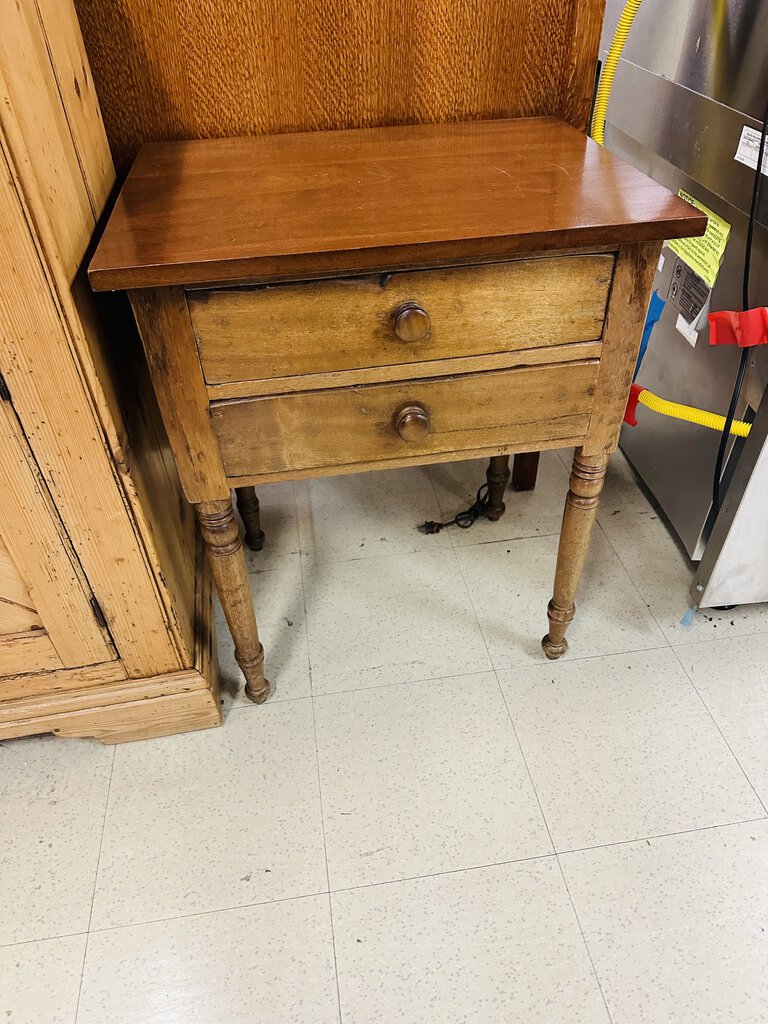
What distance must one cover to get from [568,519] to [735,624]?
1.53ft

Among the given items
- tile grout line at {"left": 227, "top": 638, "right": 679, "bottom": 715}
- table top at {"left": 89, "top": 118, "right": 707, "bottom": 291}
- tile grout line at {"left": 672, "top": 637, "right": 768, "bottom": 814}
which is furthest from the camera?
tile grout line at {"left": 227, "top": 638, "right": 679, "bottom": 715}

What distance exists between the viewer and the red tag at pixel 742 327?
949 millimetres

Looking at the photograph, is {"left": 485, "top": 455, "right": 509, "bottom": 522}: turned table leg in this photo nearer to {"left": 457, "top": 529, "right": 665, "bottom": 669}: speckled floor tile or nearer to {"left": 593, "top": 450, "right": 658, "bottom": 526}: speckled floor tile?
{"left": 457, "top": 529, "right": 665, "bottom": 669}: speckled floor tile

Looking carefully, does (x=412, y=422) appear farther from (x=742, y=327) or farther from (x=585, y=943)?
(x=585, y=943)

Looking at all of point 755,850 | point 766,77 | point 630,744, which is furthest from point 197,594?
point 766,77

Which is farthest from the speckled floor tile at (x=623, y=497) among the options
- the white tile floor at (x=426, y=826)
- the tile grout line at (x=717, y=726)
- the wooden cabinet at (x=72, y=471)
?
the wooden cabinet at (x=72, y=471)

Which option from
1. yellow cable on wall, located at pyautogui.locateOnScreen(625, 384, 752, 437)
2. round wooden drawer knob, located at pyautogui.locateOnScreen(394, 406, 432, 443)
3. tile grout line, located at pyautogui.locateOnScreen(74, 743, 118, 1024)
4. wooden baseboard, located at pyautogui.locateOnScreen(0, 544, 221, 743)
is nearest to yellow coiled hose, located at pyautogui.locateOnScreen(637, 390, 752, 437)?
yellow cable on wall, located at pyautogui.locateOnScreen(625, 384, 752, 437)

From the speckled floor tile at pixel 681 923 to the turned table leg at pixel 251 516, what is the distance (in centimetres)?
78

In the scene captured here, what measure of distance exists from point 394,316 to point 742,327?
52 cm

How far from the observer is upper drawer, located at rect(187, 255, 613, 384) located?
727 mm

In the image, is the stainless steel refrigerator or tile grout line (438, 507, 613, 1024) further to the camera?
the stainless steel refrigerator

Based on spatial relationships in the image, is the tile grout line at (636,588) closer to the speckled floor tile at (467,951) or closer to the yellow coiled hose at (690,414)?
the yellow coiled hose at (690,414)

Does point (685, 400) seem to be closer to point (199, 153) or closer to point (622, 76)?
point (622, 76)

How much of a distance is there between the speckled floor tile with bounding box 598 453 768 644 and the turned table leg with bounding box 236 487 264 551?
686mm
